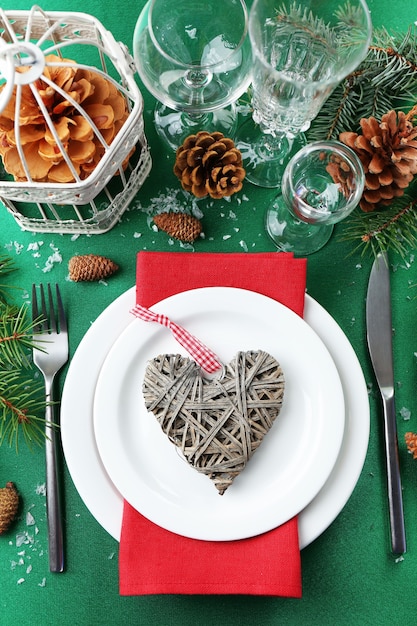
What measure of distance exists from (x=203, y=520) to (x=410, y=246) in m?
0.54

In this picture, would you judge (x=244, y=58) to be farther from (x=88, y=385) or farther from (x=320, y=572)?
(x=320, y=572)

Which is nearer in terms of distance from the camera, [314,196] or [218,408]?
[218,408]

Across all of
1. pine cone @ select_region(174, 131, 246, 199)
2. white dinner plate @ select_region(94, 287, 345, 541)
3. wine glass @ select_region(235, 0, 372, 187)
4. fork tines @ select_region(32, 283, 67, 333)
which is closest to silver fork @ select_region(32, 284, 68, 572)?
fork tines @ select_region(32, 283, 67, 333)

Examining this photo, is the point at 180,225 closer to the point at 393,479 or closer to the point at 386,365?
the point at 386,365

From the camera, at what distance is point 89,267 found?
83 cm

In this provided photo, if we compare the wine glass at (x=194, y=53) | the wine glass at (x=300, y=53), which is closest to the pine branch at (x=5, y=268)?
the wine glass at (x=194, y=53)

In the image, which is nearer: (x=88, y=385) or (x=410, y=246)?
(x=88, y=385)

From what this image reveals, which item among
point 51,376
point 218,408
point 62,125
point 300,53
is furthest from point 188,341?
point 300,53

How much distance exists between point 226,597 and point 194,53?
81 centimetres

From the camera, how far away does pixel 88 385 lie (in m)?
0.75

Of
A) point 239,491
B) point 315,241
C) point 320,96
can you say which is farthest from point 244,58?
point 239,491

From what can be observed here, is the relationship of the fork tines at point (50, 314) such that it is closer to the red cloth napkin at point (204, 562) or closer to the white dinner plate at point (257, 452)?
the white dinner plate at point (257, 452)

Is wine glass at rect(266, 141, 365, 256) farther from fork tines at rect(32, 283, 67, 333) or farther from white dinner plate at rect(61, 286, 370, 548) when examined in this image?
fork tines at rect(32, 283, 67, 333)

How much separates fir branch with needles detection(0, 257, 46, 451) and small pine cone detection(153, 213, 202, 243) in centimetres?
25
